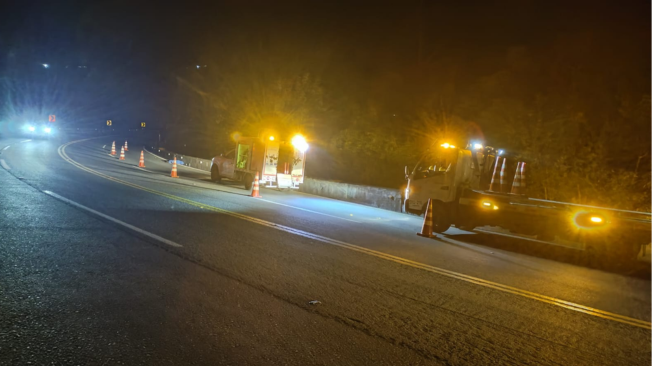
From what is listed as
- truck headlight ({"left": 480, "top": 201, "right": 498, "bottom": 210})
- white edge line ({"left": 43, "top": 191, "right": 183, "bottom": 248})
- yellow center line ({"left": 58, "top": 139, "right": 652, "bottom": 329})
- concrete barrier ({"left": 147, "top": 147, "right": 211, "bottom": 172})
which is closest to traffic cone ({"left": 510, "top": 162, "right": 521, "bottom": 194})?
truck headlight ({"left": 480, "top": 201, "right": 498, "bottom": 210})

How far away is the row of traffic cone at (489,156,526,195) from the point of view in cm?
1320

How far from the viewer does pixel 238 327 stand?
14.7 feet

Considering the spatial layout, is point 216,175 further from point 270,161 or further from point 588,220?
point 588,220

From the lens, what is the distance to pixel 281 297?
549 cm

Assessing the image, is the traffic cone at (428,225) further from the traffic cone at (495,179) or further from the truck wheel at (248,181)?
the truck wheel at (248,181)

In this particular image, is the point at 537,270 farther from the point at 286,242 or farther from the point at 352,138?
the point at 352,138

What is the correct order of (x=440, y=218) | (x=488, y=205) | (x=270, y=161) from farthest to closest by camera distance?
(x=270, y=161) → (x=440, y=218) → (x=488, y=205)

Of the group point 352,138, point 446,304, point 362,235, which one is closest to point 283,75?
point 352,138

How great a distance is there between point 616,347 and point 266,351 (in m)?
3.61

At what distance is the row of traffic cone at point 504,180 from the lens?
13195 mm

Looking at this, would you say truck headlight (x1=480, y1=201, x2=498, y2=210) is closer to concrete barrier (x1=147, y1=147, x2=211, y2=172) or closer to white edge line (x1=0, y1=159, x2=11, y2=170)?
white edge line (x1=0, y1=159, x2=11, y2=170)

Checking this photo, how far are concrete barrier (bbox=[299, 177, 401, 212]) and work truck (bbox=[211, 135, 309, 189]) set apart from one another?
114 centimetres

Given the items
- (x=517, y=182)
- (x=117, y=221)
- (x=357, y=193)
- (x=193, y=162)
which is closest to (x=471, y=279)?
(x=117, y=221)

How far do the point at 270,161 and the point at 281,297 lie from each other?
13978 millimetres
